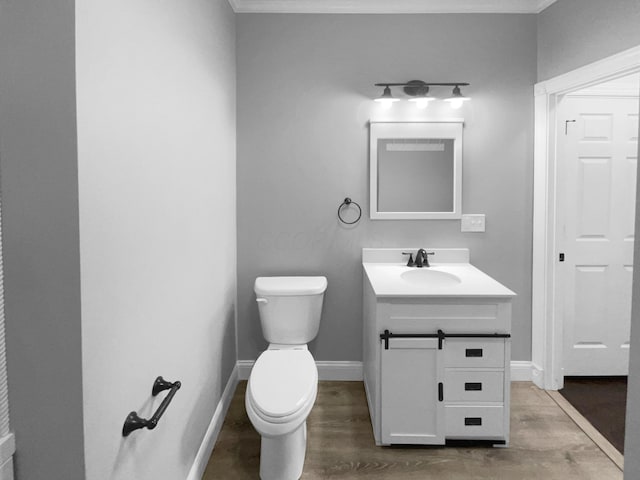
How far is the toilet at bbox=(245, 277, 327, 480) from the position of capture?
166 cm

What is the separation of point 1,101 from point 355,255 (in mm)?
2212

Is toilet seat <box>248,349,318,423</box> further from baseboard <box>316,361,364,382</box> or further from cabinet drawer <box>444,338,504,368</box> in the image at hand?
baseboard <box>316,361,364,382</box>

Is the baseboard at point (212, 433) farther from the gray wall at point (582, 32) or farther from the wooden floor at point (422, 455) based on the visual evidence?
the gray wall at point (582, 32)

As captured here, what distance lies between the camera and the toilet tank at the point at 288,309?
2.47 metres

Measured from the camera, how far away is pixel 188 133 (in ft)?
5.61

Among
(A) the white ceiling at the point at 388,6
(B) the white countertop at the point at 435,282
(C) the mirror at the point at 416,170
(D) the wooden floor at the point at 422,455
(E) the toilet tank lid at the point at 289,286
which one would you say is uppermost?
(A) the white ceiling at the point at 388,6

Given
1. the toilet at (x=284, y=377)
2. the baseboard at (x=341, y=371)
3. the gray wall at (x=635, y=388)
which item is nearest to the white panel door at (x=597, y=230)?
the baseboard at (x=341, y=371)

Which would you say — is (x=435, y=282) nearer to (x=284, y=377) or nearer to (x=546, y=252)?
(x=546, y=252)

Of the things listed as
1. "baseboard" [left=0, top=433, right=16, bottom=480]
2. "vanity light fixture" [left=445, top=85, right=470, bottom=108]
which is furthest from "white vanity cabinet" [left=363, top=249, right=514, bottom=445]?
"baseboard" [left=0, top=433, right=16, bottom=480]

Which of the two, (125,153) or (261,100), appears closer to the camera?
(125,153)

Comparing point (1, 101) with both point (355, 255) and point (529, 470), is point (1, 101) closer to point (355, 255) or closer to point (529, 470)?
point (355, 255)

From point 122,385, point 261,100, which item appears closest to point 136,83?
point 122,385

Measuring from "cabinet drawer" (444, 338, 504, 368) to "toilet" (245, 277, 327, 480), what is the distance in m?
0.69

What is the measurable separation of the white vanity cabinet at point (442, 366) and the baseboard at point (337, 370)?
79cm
